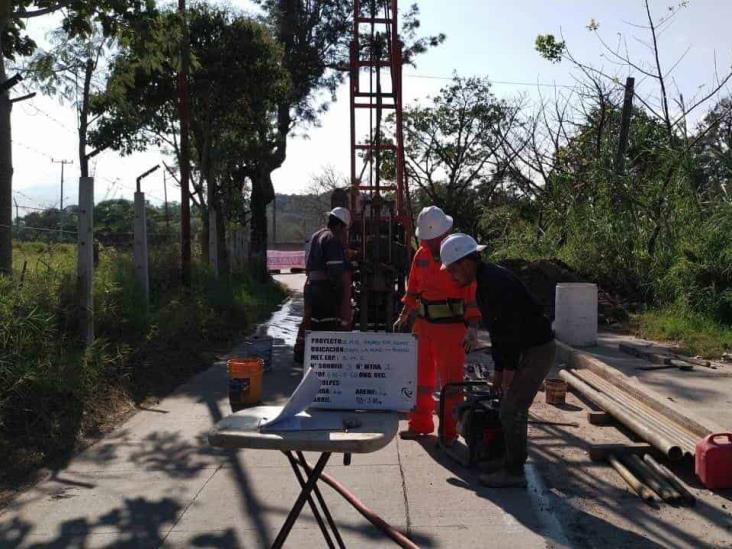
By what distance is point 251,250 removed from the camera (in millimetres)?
21797

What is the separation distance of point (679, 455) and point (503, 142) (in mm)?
22661

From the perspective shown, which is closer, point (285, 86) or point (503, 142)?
point (285, 86)

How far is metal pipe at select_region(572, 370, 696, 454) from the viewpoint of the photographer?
517cm

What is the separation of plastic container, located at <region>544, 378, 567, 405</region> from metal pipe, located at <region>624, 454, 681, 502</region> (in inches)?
76.8

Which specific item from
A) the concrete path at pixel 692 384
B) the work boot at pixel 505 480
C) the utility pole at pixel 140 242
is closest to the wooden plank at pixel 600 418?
the concrete path at pixel 692 384

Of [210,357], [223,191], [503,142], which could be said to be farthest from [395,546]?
[503,142]

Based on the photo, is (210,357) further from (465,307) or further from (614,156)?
(614,156)

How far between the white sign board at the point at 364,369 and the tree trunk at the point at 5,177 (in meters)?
5.08

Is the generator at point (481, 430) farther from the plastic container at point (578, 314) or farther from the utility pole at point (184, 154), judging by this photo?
the utility pole at point (184, 154)

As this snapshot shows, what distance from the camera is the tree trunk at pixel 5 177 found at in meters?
7.85

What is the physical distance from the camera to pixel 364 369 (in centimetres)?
423

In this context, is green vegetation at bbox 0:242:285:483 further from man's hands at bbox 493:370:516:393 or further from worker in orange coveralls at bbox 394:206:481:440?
man's hands at bbox 493:370:516:393

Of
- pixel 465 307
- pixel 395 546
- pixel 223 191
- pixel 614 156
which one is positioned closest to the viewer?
pixel 395 546

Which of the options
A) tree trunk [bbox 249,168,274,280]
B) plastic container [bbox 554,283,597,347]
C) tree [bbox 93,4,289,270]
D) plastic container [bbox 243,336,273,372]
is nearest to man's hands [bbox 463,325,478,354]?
plastic container [bbox 243,336,273,372]
